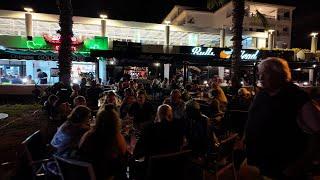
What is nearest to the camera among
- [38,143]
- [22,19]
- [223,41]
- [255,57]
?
[38,143]

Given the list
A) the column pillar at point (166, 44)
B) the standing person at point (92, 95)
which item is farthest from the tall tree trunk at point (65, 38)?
the column pillar at point (166, 44)

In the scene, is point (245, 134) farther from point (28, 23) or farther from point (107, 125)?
point (28, 23)

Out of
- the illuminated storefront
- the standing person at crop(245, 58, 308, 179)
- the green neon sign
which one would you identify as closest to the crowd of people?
the standing person at crop(245, 58, 308, 179)

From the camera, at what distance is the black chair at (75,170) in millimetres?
3185

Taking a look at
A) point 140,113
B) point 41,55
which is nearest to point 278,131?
point 140,113

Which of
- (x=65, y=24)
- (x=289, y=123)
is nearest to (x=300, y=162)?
(x=289, y=123)

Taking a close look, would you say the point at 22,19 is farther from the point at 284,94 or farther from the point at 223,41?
the point at 284,94

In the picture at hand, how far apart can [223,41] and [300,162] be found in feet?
77.0

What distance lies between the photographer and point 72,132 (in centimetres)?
421

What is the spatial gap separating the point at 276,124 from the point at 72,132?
8.91 feet

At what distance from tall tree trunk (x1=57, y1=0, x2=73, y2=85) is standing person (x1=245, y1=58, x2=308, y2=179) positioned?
10.4 metres

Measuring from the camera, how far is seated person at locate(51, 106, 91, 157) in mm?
4109

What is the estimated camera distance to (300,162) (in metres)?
2.50

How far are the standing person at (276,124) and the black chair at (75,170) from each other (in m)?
1.60
